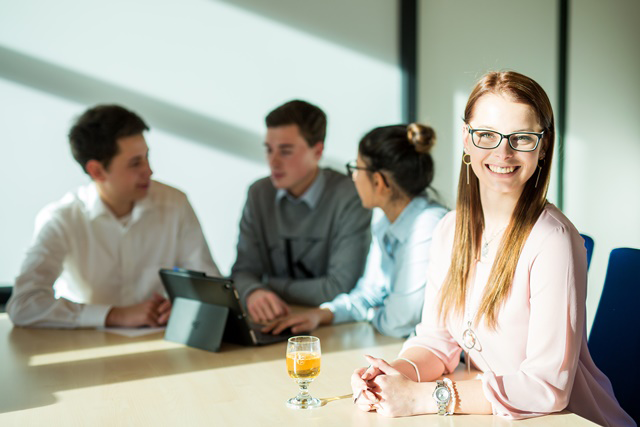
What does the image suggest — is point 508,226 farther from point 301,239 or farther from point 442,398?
point 301,239

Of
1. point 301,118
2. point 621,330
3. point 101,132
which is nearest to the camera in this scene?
point 621,330

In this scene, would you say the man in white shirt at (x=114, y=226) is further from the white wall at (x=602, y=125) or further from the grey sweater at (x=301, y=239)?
the white wall at (x=602, y=125)

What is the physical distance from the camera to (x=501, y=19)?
4145mm

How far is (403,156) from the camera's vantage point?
93.9 inches

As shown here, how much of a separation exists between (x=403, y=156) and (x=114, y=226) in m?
1.16

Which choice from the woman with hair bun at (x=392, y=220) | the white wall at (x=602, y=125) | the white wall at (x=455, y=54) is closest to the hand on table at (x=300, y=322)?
the woman with hair bun at (x=392, y=220)

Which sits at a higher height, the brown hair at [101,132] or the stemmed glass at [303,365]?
the brown hair at [101,132]

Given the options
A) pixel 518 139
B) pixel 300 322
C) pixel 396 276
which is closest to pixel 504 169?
pixel 518 139

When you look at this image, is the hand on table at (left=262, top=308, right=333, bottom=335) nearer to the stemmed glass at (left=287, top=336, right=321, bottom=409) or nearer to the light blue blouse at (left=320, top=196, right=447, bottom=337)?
the light blue blouse at (left=320, top=196, right=447, bottom=337)

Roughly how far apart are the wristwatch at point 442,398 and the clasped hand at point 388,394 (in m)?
0.03

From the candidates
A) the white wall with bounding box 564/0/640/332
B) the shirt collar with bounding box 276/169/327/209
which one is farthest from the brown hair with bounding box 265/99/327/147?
the white wall with bounding box 564/0/640/332

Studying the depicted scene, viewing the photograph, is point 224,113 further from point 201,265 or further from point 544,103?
point 544,103

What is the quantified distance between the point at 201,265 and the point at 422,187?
95 centimetres

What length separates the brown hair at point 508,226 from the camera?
148 centimetres
